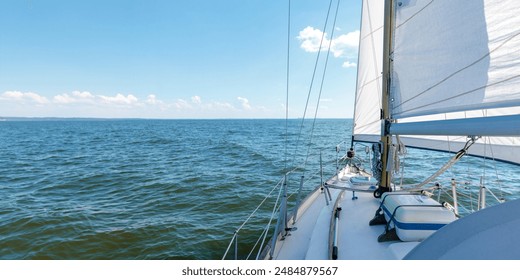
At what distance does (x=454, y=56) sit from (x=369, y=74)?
3.08 meters

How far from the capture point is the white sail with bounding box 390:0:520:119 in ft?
6.70

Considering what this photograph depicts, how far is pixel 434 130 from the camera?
1.89m

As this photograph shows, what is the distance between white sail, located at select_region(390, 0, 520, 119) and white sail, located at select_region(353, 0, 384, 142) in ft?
6.91

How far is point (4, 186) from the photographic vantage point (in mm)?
9820

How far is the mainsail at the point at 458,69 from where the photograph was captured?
1.95m

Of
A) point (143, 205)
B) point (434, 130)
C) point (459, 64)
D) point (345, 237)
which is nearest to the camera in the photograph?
point (434, 130)

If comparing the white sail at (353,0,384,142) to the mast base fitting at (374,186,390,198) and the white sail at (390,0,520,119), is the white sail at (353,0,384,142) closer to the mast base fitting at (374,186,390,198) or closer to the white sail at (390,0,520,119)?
the mast base fitting at (374,186,390,198)

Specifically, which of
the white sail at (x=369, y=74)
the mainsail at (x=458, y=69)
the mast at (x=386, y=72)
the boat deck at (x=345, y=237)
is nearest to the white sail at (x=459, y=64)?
the mainsail at (x=458, y=69)

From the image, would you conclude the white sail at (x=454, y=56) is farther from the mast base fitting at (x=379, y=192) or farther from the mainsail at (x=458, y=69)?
the mast base fitting at (x=379, y=192)

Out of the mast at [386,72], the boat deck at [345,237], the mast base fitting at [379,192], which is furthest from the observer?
the mast base fitting at [379,192]

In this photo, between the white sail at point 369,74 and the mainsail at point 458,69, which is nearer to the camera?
the mainsail at point 458,69

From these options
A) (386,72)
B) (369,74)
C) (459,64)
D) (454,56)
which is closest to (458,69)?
(459,64)

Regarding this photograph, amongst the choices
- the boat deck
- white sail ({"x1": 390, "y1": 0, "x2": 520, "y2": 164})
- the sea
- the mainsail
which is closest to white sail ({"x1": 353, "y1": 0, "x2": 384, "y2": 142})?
the sea

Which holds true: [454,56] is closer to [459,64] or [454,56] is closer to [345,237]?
[459,64]
